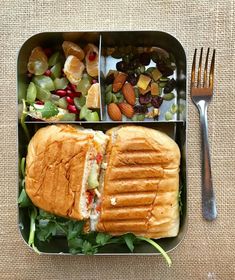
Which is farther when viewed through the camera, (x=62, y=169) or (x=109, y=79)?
(x=109, y=79)

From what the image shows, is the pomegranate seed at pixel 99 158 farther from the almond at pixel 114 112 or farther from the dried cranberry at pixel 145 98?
the dried cranberry at pixel 145 98

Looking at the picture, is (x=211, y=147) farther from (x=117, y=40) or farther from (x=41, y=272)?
(x=41, y=272)

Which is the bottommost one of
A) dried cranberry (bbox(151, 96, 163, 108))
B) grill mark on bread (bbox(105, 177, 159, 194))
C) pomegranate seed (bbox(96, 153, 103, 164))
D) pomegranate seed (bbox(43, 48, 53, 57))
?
grill mark on bread (bbox(105, 177, 159, 194))

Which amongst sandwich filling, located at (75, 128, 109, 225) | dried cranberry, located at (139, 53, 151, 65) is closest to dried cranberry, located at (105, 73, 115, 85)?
dried cranberry, located at (139, 53, 151, 65)

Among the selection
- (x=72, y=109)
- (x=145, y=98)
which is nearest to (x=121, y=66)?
(x=145, y=98)

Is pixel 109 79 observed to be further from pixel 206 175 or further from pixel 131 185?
pixel 206 175

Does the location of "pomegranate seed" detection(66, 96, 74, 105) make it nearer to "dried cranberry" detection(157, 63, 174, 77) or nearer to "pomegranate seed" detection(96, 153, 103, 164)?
"pomegranate seed" detection(96, 153, 103, 164)

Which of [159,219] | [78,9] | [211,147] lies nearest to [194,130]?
[211,147]
